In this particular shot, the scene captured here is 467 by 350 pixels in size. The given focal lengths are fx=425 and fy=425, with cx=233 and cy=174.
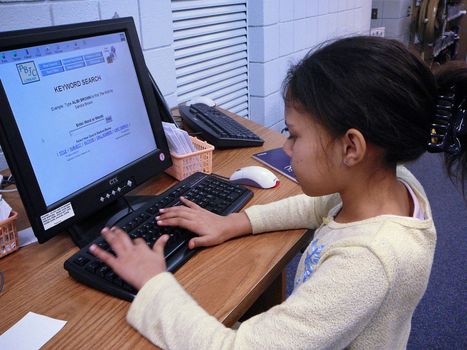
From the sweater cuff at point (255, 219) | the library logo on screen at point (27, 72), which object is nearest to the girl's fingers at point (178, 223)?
the sweater cuff at point (255, 219)

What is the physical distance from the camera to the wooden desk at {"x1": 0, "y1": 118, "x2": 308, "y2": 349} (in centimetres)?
59

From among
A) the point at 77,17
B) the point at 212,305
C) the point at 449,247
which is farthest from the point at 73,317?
the point at 449,247

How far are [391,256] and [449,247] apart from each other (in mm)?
1830

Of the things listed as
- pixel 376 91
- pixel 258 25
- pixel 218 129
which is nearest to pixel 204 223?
pixel 376 91

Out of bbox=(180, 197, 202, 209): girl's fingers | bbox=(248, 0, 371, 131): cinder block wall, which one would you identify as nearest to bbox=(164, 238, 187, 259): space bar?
bbox=(180, 197, 202, 209): girl's fingers

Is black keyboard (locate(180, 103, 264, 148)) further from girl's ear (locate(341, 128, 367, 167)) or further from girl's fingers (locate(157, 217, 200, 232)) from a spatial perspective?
girl's ear (locate(341, 128, 367, 167))

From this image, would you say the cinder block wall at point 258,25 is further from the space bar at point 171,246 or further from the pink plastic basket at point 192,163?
the space bar at point 171,246

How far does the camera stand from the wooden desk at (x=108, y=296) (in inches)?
23.1

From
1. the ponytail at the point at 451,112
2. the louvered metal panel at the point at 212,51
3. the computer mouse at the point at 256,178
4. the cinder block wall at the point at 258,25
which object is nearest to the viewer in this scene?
the ponytail at the point at 451,112

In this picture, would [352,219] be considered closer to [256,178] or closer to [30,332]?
[256,178]

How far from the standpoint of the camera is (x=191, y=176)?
100 centimetres

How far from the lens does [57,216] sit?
0.73 metres

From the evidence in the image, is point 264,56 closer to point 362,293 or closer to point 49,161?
point 49,161

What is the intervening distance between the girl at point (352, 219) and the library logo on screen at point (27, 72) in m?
0.28
